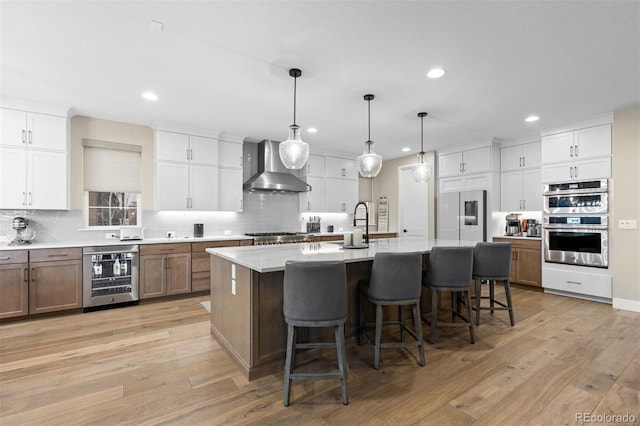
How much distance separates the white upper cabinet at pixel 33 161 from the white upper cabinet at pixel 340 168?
4401 mm

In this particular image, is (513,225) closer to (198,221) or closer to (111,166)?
(198,221)

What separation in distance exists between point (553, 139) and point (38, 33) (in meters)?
6.40

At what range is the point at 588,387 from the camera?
7.23 feet

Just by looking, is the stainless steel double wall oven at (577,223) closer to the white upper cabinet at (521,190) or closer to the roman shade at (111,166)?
the white upper cabinet at (521,190)

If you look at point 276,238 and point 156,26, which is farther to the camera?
point 276,238

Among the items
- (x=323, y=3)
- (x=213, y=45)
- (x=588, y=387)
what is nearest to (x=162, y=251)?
(x=213, y=45)

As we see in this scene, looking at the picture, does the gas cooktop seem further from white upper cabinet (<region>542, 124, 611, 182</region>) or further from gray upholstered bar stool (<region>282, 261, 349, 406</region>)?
white upper cabinet (<region>542, 124, 611, 182</region>)

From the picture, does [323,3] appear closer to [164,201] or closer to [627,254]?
[164,201]

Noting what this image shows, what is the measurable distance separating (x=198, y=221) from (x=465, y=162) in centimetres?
516

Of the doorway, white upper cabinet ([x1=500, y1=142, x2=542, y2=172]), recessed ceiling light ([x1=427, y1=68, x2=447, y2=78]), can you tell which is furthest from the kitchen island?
the doorway

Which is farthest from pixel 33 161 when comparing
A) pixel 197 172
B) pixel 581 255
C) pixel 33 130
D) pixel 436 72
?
pixel 581 255

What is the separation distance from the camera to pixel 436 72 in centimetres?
302

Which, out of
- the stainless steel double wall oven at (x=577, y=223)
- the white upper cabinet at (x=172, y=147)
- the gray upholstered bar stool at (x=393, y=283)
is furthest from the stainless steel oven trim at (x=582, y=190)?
the white upper cabinet at (x=172, y=147)

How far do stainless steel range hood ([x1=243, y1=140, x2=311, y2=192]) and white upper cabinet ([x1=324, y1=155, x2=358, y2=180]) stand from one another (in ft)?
3.05
